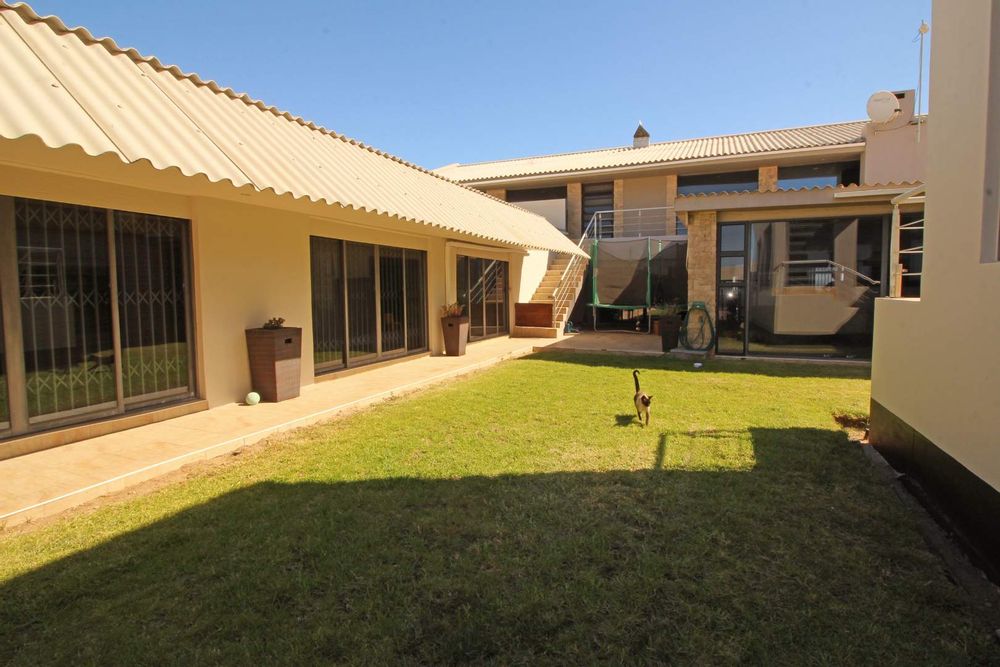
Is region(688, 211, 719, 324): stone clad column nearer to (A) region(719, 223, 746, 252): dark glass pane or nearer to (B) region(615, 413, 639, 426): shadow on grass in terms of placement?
(A) region(719, 223, 746, 252): dark glass pane

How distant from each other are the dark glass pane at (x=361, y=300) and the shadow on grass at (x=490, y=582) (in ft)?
18.6

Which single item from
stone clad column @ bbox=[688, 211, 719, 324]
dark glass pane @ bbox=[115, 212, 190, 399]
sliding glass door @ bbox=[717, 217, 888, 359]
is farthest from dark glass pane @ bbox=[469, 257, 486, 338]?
dark glass pane @ bbox=[115, 212, 190, 399]

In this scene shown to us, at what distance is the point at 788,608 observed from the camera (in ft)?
9.05

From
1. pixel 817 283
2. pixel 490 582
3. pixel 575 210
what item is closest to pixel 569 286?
pixel 575 210

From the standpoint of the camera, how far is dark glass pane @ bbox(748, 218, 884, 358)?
1070 centimetres

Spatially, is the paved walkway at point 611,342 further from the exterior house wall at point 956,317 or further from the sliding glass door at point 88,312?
the sliding glass door at point 88,312

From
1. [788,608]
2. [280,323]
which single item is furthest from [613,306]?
[788,608]

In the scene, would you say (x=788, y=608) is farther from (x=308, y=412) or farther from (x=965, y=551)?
(x=308, y=412)

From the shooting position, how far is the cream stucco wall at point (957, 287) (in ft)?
10.6

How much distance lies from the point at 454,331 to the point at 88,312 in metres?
7.34

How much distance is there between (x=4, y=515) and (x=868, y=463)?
6931 millimetres

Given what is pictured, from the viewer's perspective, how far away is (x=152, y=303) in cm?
629

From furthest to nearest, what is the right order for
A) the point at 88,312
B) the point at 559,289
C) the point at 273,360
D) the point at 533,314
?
1. the point at 559,289
2. the point at 533,314
3. the point at 273,360
4. the point at 88,312

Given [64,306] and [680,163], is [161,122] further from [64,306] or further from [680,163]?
[680,163]
